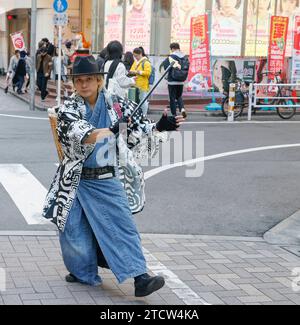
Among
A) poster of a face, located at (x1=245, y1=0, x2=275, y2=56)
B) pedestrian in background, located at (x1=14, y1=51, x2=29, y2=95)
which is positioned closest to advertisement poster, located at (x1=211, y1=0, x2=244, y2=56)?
poster of a face, located at (x1=245, y1=0, x2=275, y2=56)

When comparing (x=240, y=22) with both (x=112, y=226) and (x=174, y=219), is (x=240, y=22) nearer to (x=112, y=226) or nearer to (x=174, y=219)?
(x=174, y=219)

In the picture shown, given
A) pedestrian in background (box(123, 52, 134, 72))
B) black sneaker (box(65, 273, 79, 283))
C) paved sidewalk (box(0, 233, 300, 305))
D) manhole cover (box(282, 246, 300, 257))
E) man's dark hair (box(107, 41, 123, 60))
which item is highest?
man's dark hair (box(107, 41, 123, 60))

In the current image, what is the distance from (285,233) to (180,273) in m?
1.87

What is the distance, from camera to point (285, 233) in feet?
23.7

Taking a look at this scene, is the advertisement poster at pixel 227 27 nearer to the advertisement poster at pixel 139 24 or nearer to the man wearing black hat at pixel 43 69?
the advertisement poster at pixel 139 24

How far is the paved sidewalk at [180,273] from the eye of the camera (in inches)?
202

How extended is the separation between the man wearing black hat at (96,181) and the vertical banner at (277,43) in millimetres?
15569

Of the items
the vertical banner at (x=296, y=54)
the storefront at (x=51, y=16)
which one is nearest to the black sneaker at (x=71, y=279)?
the vertical banner at (x=296, y=54)

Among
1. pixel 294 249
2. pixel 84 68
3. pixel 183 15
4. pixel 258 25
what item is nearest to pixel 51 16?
pixel 183 15

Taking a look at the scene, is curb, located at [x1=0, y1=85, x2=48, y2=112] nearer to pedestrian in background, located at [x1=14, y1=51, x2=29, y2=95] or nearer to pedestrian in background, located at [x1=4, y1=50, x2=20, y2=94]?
pedestrian in background, located at [x1=14, y1=51, x2=29, y2=95]

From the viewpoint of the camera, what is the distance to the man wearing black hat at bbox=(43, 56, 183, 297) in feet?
16.4

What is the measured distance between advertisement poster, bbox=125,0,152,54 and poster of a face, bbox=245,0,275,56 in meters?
3.56

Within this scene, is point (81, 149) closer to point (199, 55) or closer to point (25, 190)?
point (25, 190)
